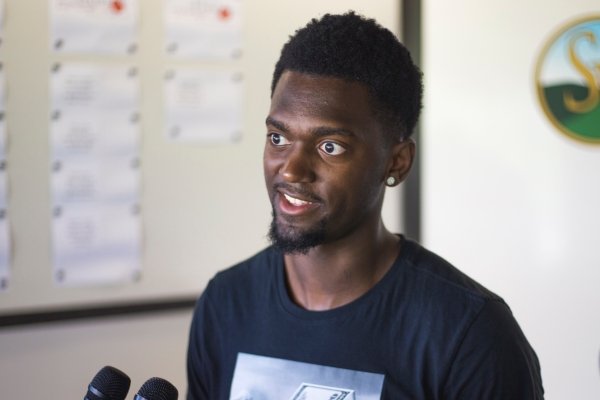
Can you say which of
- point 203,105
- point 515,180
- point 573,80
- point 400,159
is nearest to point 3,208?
point 203,105

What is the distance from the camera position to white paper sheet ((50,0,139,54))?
1460mm

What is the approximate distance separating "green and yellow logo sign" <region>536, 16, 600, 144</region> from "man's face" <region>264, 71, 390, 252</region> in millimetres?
978

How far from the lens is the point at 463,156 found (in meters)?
1.84

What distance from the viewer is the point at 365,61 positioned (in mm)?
1002

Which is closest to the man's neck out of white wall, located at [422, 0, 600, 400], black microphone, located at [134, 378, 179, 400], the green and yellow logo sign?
black microphone, located at [134, 378, 179, 400]

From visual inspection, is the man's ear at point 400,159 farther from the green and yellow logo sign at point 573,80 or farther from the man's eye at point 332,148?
the green and yellow logo sign at point 573,80

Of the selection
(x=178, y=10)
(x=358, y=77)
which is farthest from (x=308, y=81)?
(x=178, y=10)

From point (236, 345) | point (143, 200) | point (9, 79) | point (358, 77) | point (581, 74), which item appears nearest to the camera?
point (358, 77)

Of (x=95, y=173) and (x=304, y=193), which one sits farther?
(x=95, y=173)

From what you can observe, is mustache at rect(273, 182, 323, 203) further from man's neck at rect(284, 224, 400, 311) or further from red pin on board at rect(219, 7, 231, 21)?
red pin on board at rect(219, 7, 231, 21)

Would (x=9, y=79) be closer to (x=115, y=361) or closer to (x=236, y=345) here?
(x=115, y=361)

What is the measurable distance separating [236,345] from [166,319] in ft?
1.85

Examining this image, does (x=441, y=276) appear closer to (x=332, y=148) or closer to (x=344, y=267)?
(x=344, y=267)

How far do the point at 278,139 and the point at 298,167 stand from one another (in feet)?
0.26
